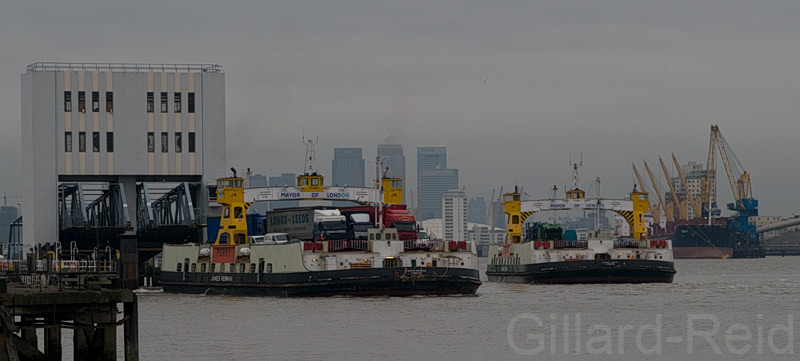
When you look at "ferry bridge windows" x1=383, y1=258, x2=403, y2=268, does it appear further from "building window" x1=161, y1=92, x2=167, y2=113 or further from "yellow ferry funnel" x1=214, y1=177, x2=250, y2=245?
"building window" x1=161, y1=92, x2=167, y2=113

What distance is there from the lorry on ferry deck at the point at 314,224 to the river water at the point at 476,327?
6117 mm

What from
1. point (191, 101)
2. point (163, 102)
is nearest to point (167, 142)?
point (163, 102)

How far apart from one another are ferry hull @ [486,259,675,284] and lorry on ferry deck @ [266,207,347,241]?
70.5 ft

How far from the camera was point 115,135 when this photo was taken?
8556 centimetres

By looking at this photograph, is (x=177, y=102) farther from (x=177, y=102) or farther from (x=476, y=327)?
(x=476, y=327)

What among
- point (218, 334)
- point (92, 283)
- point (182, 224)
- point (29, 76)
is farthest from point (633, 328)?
point (29, 76)

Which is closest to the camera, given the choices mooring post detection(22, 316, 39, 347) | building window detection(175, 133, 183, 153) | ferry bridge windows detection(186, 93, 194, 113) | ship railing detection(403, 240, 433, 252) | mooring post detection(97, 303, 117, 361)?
mooring post detection(97, 303, 117, 361)

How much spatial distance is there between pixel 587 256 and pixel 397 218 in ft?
69.3

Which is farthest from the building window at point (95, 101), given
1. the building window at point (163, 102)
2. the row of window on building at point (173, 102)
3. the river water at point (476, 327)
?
the river water at point (476, 327)

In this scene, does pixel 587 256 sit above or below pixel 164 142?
below

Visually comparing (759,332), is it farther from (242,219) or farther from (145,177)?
(145,177)

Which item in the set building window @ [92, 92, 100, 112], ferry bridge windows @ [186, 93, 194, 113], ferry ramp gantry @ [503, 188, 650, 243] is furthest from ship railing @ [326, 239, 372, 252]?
ferry ramp gantry @ [503, 188, 650, 243]

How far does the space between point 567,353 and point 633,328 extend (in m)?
10.2

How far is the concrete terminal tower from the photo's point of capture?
8462cm
